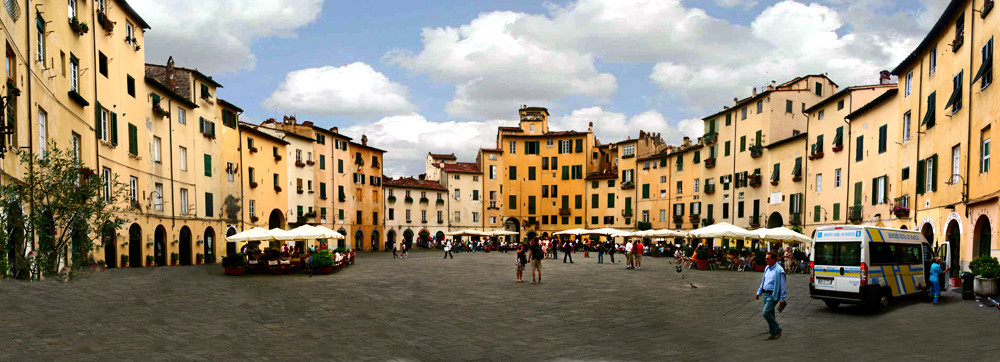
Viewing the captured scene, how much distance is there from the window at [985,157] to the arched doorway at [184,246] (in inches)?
1390

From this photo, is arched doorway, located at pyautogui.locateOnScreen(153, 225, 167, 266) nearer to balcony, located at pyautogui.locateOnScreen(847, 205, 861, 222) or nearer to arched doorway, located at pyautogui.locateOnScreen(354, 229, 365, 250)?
arched doorway, located at pyautogui.locateOnScreen(354, 229, 365, 250)

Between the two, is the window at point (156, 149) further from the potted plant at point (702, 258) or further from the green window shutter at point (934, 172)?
the green window shutter at point (934, 172)

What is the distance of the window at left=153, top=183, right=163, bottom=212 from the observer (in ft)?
104

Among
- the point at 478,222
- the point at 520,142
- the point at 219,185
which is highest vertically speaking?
the point at 520,142

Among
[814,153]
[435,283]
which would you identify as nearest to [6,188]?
[435,283]

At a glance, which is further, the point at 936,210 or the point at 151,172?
the point at 151,172

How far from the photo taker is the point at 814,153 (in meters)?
39.0

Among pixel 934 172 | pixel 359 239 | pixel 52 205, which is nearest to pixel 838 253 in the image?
pixel 934 172

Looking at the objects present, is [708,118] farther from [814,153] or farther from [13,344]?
[13,344]

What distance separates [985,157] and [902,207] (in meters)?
8.15

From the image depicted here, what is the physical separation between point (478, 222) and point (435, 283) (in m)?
52.9

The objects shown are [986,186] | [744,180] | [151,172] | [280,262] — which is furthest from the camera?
[744,180]

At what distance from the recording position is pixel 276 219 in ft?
164

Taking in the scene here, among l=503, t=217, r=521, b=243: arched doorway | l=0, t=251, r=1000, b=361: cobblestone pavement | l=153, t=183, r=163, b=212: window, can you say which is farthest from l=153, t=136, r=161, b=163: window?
l=503, t=217, r=521, b=243: arched doorway
